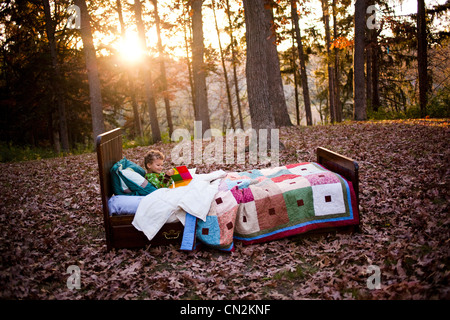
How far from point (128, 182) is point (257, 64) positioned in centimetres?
544

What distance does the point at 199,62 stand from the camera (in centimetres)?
1426

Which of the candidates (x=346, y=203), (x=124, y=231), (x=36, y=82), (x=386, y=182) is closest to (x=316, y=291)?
(x=346, y=203)

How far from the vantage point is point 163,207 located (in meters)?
4.24

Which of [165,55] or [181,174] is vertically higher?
[165,55]

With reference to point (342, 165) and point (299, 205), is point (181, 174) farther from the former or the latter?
point (342, 165)

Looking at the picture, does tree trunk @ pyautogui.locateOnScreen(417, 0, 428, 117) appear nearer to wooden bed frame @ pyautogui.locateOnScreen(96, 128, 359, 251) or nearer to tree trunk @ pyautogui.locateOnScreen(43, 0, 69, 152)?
wooden bed frame @ pyautogui.locateOnScreen(96, 128, 359, 251)

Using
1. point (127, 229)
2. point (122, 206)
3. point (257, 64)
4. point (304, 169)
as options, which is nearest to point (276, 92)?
point (257, 64)

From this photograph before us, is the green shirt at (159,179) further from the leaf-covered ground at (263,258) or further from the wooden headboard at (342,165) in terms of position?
the wooden headboard at (342,165)

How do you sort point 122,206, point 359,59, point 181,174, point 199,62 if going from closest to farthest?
point 122,206, point 181,174, point 359,59, point 199,62

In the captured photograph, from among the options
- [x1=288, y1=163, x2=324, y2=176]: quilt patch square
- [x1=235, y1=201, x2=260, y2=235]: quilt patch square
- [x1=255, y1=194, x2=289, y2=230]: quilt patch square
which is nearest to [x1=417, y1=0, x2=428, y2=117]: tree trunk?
[x1=288, y1=163, x2=324, y2=176]: quilt patch square

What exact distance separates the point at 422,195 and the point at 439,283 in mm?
2591

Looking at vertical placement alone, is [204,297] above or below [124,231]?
below

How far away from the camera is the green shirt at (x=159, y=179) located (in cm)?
491

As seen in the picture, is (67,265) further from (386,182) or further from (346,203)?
(386,182)
